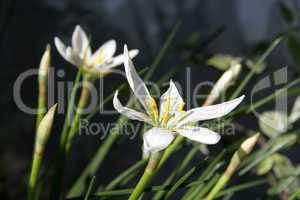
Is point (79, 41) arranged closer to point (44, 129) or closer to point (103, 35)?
point (44, 129)

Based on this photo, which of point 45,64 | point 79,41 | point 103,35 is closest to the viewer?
point 45,64

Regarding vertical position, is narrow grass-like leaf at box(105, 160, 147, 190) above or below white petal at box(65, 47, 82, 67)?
below

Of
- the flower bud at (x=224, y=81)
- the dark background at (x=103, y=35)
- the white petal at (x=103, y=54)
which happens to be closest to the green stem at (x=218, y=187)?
the flower bud at (x=224, y=81)

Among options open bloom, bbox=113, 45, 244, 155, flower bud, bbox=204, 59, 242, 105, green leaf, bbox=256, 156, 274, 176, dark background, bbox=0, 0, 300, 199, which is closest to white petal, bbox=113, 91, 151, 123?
open bloom, bbox=113, 45, 244, 155

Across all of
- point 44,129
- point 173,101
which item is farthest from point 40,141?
point 173,101

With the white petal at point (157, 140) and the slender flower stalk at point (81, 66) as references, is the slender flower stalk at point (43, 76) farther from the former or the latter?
the white petal at point (157, 140)

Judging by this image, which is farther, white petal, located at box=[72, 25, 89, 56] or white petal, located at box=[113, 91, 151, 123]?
white petal, located at box=[72, 25, 89, 56]

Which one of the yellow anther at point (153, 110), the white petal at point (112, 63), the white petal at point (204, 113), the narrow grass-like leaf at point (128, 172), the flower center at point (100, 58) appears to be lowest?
the narrow grass-like leaf at point (128, 172)

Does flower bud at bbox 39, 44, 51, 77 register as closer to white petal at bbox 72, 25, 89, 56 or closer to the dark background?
white petal at bbox 72, 25, 89, 56
